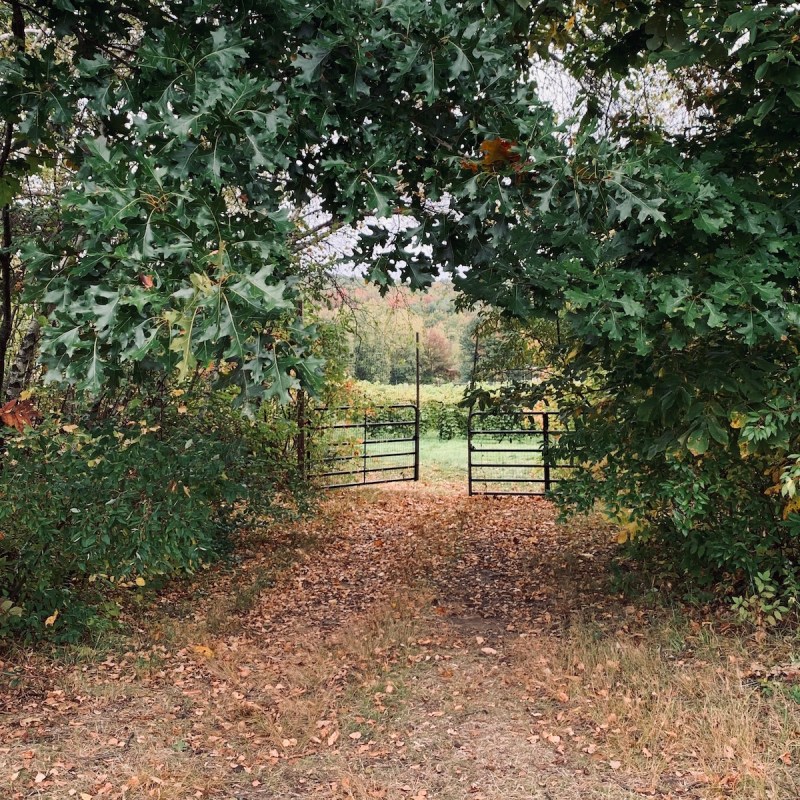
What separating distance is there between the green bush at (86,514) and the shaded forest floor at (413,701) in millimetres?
364

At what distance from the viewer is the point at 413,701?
14.0 feet

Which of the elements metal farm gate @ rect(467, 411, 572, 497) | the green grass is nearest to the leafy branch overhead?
metal farm gate @ rect(467, 411, 572, 497)

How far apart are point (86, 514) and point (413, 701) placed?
2.32m

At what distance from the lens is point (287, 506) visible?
338 inches

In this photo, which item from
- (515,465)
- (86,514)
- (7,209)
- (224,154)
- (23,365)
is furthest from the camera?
(515,465)

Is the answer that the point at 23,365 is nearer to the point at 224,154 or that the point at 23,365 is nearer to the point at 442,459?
the point at 224,154

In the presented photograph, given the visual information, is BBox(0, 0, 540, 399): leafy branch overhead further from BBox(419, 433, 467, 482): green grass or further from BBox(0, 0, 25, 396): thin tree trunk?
BBox(419, 433, 467, 482): green grass

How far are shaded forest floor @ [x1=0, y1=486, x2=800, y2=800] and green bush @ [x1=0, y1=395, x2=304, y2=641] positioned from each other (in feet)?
1.19

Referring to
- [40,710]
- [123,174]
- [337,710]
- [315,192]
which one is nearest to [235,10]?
[315,192]

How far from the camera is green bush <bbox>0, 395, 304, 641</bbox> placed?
15.1ft

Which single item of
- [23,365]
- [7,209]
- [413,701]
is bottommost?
[413,701]

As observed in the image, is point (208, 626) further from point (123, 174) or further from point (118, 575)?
point (123, 174)

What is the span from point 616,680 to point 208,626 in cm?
308

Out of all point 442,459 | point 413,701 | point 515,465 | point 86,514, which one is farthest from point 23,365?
point 442,459
